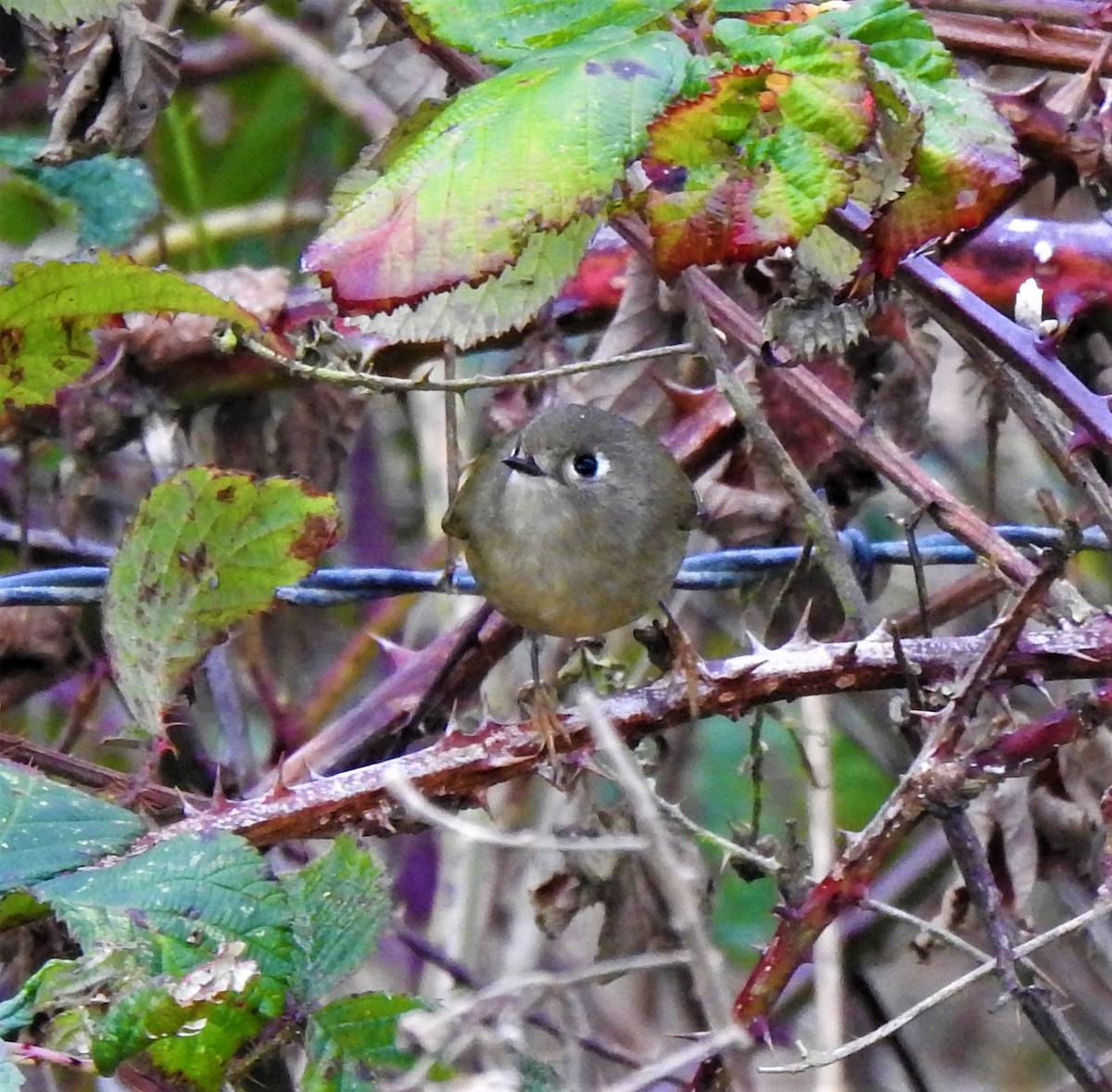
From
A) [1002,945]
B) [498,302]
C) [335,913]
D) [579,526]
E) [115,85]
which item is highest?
[115,85]

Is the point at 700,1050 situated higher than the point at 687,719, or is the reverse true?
the point at 700,1050

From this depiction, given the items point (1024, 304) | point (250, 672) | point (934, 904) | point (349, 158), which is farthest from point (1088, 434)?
point (349, 158)

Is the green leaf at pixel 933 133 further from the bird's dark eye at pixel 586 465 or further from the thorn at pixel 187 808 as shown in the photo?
the bird's dark eye at pixel 586 465

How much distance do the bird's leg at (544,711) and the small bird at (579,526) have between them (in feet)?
0.14

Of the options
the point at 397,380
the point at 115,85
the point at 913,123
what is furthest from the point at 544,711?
the point at 913,123

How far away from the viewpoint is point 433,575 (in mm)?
2562

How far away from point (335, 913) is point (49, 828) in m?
0.31

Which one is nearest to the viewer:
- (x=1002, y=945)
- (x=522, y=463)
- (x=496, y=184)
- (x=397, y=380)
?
(x=496, y=184)

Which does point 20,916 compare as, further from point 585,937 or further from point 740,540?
point 585,937

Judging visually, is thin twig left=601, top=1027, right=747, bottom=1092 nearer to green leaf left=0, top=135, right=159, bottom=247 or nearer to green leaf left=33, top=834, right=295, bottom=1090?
green leaf left=33, top=834, right=295, bottom=1090

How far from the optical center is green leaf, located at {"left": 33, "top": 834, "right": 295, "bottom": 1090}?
152cm

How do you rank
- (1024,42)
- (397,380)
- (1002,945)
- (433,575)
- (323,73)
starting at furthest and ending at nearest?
(323,73) → (433,575) → (1024,42) → (397,380) → (1002,945)

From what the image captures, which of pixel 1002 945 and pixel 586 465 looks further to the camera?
pixel 586 465

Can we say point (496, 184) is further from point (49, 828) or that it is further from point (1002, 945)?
point (1002, 945)
